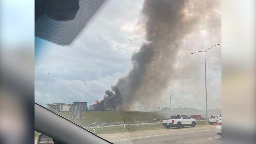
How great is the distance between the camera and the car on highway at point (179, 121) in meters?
1.83

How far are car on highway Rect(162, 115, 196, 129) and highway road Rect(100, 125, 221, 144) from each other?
27 millimetres

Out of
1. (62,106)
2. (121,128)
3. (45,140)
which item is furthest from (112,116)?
(45,140)

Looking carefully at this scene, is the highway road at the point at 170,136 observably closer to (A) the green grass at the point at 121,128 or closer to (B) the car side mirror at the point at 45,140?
(A) the green grass at the point at 121,128

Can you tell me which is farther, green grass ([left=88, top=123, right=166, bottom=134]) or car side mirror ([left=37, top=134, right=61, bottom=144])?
green grass ([left=88, top=123, right=166, bottom=134])

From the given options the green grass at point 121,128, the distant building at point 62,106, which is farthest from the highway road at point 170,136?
the distant building at point 62,106

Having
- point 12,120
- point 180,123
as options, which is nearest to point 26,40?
point 12,120

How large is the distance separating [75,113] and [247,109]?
1.27 metres

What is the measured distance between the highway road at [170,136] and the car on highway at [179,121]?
0.09 ft

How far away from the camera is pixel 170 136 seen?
1917 mm

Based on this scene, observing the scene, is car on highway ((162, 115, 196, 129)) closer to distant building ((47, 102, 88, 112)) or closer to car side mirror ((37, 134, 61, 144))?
distant building ((47, 102, 88, 112))

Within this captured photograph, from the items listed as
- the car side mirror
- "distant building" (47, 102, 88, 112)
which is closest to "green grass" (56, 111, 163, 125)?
"distant building" (47, 102, 88, 112)

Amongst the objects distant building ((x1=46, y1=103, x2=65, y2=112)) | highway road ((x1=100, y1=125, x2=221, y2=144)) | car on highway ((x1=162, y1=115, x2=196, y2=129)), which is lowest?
highway road ((x1=100, y1=125, x2=221, y2=144))

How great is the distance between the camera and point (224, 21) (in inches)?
30.9

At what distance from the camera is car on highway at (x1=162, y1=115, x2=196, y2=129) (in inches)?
72.2
